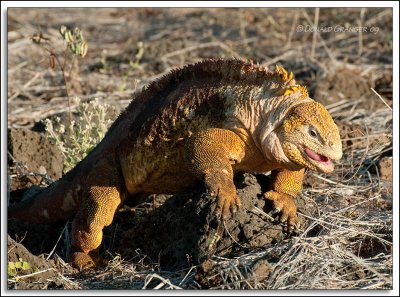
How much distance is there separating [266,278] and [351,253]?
90cm

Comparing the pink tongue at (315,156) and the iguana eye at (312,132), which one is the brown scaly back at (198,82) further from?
the pink tongue at (315,156)

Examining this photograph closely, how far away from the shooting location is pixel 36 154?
10.3 m

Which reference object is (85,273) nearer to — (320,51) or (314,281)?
(314,281)

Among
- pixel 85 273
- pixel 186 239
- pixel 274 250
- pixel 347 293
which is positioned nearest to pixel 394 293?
pixel 347 293

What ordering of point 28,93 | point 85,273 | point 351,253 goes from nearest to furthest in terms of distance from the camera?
point 351,253 → point 85,273 → point 28,93

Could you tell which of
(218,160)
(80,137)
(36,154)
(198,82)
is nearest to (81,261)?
(218,160)

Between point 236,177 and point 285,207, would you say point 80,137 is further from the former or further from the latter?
point 285,207

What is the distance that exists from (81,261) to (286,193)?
86.1 inches

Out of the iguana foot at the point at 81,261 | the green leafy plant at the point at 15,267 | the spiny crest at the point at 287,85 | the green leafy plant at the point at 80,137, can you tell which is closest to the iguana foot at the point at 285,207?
the spiny crest at the point at 287,85

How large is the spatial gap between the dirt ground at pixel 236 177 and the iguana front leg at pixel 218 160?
0.53 feet

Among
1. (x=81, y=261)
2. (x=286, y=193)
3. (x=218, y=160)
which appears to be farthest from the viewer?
(x=81, y=261)

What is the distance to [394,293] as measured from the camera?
696 cm

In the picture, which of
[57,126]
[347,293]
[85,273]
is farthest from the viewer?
[57,126]

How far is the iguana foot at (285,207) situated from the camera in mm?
7426
